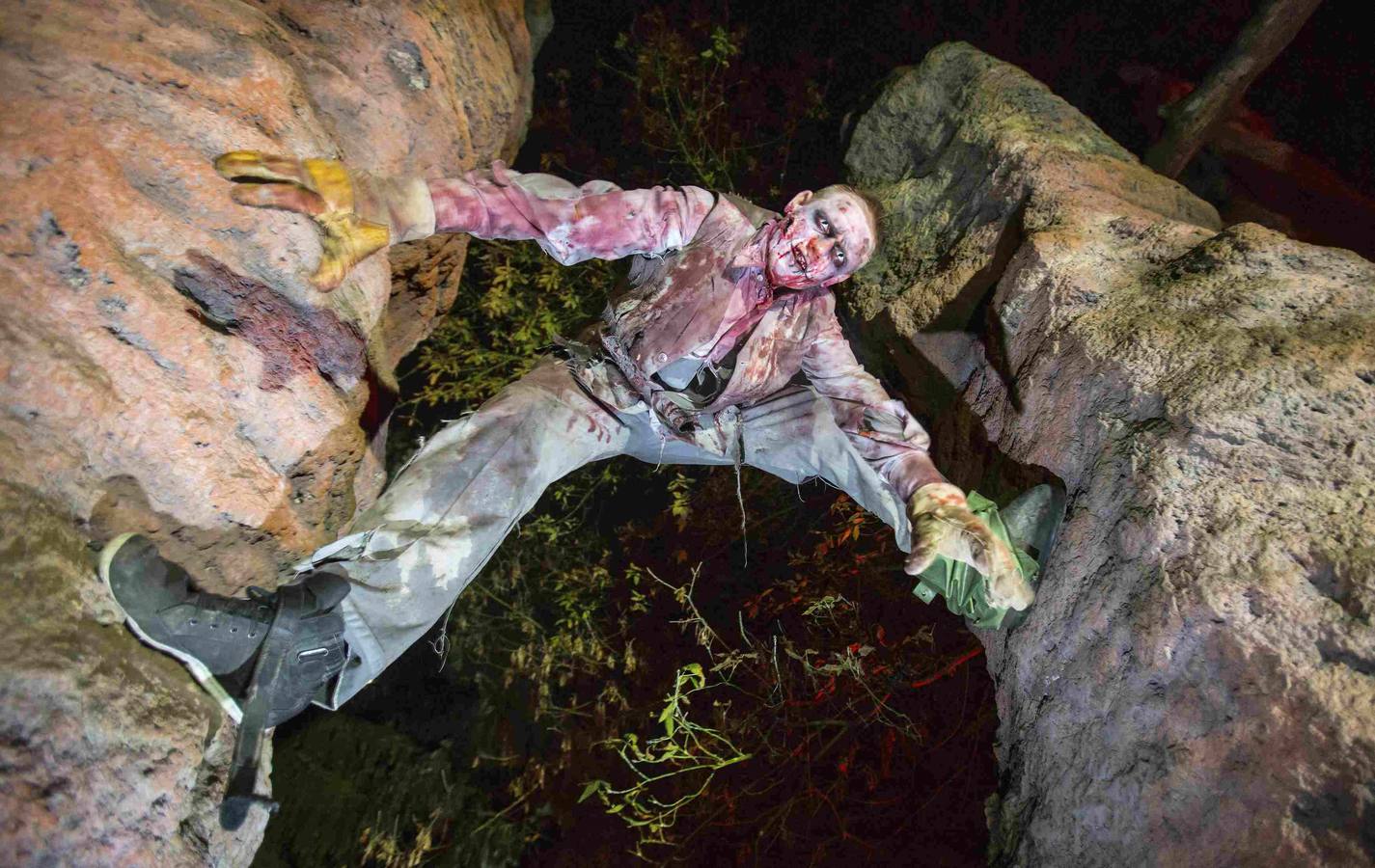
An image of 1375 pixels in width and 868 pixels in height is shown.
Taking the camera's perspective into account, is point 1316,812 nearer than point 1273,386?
Yes

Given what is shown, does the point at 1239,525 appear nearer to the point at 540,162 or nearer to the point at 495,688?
the point at 495,688

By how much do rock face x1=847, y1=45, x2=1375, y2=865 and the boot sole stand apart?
2293mm

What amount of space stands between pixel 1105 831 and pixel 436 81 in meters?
3.57

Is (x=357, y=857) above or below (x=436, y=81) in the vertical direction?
below

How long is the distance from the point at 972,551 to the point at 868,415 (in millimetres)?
Answer: 766

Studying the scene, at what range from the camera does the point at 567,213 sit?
2680mm

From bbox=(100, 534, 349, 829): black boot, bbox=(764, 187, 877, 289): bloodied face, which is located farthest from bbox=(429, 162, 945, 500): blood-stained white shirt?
bbox=(100, 534, 349, 829): black boot

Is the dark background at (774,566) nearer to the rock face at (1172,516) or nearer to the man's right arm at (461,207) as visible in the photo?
the rock face at (1172,516)

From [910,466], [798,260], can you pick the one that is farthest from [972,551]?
[798,260]

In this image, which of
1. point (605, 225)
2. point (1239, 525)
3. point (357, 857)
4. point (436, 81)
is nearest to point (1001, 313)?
point (1239, 525)

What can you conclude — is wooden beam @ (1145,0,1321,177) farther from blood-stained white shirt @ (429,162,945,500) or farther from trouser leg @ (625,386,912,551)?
trouser leg @ (625,386,912,551)

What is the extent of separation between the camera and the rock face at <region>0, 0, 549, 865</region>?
1725 millimetres

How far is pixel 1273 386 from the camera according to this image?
2.16 metres

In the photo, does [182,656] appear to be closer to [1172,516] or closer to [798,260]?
[798,260]
